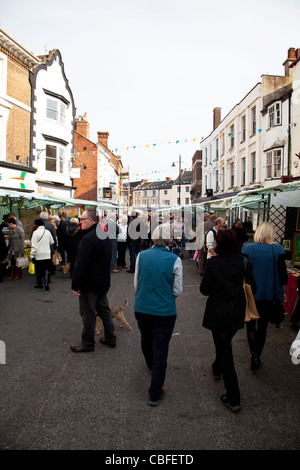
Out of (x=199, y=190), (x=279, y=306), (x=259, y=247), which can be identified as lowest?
(x=279, y=306)

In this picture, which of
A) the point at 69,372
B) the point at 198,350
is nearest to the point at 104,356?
the point at 69,372

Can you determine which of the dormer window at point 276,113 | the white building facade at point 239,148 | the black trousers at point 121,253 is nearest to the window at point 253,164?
the white building facade at point 239,148

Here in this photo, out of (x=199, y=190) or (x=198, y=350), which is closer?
(x=198, y=350)

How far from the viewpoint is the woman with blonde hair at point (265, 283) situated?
392 cm

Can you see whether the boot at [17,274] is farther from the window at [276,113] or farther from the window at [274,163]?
the window at [276,113]

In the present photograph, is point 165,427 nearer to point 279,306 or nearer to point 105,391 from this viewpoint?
point 105,391

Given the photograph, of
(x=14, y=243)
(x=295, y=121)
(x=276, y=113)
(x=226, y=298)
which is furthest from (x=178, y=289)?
(x=276, y=113)

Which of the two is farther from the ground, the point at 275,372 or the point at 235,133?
the point at 235,133

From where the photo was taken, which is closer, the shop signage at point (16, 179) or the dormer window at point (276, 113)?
the shop signage at point (16, 179)

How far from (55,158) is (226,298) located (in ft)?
70.8

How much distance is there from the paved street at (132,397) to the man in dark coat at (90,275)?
36 cm
